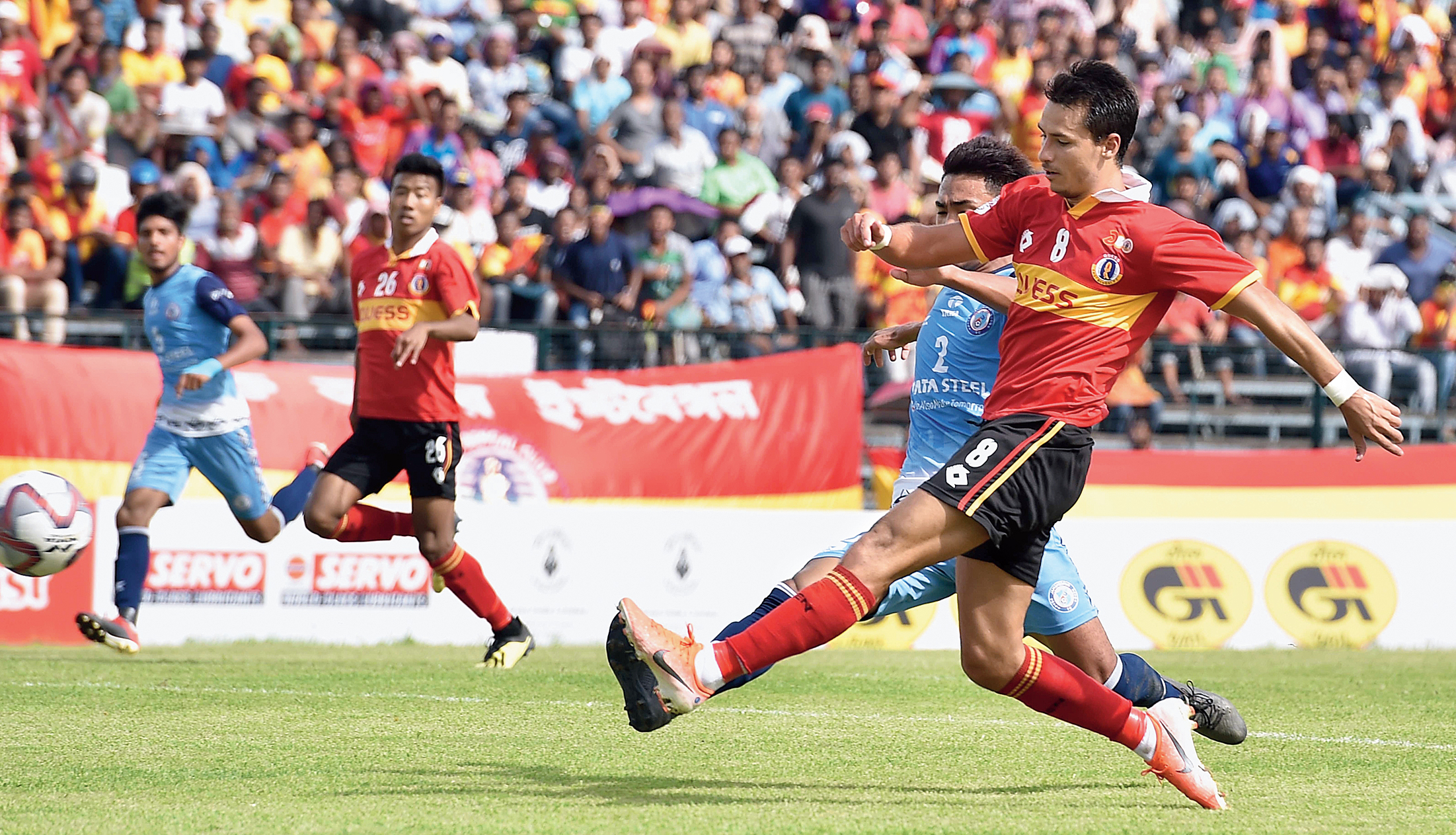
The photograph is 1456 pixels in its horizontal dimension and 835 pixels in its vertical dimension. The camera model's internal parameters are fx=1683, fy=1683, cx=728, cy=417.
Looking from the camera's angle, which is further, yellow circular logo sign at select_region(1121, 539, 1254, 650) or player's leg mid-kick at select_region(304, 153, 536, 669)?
yellow circular logo sign at select_region(1121, 539, 1254, 650)

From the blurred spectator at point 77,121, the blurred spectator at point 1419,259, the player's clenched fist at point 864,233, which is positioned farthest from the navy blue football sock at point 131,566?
the blurred spectator at point 1419,259

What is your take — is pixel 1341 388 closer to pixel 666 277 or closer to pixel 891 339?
pixel 891 339

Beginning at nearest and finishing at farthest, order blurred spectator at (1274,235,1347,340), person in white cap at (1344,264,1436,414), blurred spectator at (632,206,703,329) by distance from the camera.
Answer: blurred spectator at (632,206,703,329), person in white cap at (1344,264,1436,414), blurred spectator at (1274,235,1347,340)

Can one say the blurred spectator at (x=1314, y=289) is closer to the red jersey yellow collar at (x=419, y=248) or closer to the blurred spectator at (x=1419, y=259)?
the blurred spectator at (x=1419, y=259)

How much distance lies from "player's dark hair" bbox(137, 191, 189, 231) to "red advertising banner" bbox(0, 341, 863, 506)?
2.96m

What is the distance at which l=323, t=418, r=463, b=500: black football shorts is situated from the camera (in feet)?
30.1

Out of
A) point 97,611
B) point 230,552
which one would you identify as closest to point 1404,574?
point 230,552

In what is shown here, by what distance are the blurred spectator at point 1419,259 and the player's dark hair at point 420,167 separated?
1165 centimetres

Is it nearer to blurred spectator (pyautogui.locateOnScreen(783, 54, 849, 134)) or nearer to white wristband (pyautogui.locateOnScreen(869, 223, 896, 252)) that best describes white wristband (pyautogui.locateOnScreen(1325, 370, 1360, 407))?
white wristband (pyautogui.locateOnScreen(869, 223, 896, 252))

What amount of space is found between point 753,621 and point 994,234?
1.48 m

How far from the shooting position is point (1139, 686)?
5.83m

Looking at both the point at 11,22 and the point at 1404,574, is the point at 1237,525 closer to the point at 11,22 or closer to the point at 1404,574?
the point at 1404,574

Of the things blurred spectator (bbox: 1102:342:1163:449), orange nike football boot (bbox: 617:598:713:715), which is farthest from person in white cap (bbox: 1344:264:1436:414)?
orange nike football boot (bbox: 617:598:713:715)

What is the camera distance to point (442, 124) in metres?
16.9
